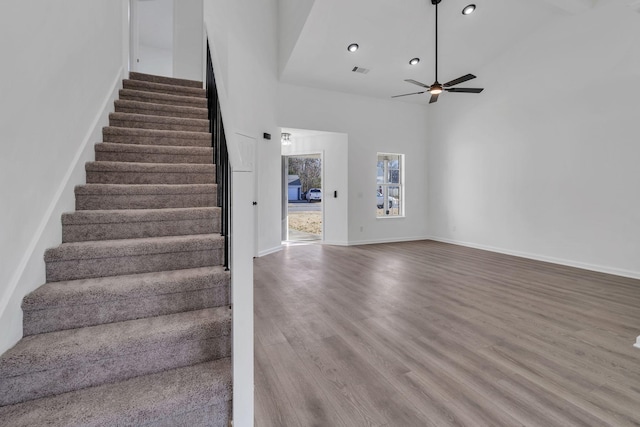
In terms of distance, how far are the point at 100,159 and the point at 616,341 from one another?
4746mm

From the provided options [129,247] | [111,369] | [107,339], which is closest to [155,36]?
[129,247]

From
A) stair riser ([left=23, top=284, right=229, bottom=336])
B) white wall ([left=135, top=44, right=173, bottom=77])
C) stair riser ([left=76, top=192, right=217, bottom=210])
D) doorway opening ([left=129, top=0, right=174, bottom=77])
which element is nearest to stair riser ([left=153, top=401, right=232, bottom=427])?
stair riser ([left=23, top=284, right=229, bottom=336])

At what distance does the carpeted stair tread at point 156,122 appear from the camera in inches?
121

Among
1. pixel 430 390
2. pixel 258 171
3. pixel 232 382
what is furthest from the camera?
pixel 258 171

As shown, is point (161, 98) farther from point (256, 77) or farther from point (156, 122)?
point (256, 77)

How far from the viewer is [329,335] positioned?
2.44 metres

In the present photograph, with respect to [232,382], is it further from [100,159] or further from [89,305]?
[100,159]

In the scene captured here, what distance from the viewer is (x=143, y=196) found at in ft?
7.95

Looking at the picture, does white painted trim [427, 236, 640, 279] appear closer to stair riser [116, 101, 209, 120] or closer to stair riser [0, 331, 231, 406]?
stair riser [0, 331, 231, 406]

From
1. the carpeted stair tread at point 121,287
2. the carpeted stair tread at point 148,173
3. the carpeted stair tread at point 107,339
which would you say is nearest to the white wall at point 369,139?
the carpeted stair tread at point 148,173

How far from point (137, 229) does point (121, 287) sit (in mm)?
632

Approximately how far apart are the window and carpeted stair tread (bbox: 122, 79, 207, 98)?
4.62m

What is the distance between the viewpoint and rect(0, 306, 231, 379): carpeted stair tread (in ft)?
4.25

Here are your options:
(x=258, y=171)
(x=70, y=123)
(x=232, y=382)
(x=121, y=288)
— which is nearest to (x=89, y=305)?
(x=121, y=288)
